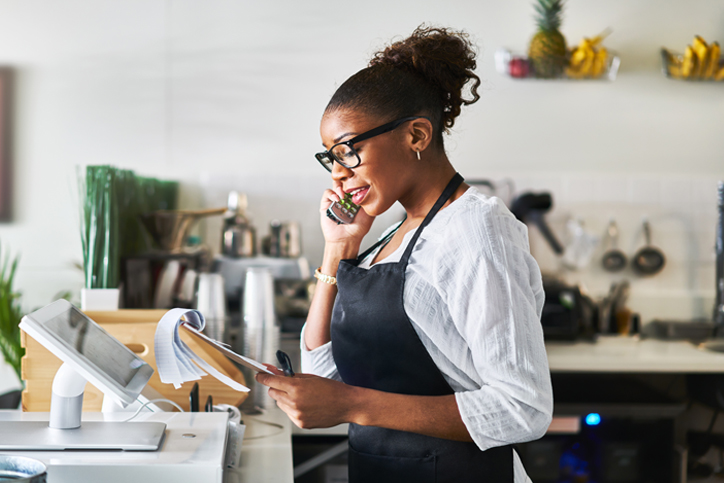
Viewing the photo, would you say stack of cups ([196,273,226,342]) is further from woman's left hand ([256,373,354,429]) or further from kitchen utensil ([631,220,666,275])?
kitchen utensil ([631,220,666,275])

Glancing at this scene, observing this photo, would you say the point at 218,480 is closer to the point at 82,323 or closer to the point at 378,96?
the point at 82,323

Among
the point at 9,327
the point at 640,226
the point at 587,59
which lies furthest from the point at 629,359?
the point at 9,327

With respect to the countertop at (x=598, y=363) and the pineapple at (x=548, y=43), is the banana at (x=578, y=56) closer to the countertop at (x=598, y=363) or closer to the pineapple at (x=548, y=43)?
the pineapple at (x=548, y=43)

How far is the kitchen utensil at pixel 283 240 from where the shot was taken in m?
2.66

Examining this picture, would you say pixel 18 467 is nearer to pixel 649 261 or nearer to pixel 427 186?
pixel 427 186

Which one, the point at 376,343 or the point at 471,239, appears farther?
the point at 376,343

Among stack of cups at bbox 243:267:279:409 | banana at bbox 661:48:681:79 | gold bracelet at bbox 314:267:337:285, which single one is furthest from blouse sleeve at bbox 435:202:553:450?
banana at bbox 661:48:681:79

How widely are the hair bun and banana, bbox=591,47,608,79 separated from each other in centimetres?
197

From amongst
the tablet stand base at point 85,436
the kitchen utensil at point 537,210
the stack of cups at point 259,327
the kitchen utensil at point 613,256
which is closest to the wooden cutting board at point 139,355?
the stack of cups at point 259,327

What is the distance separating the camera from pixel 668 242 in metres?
3.04

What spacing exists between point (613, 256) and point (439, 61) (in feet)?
7.07

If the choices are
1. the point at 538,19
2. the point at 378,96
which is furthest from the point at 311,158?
the point at 378,96

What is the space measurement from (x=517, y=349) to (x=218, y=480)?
1.55 ft

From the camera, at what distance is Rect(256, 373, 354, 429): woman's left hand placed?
1.00 meters
